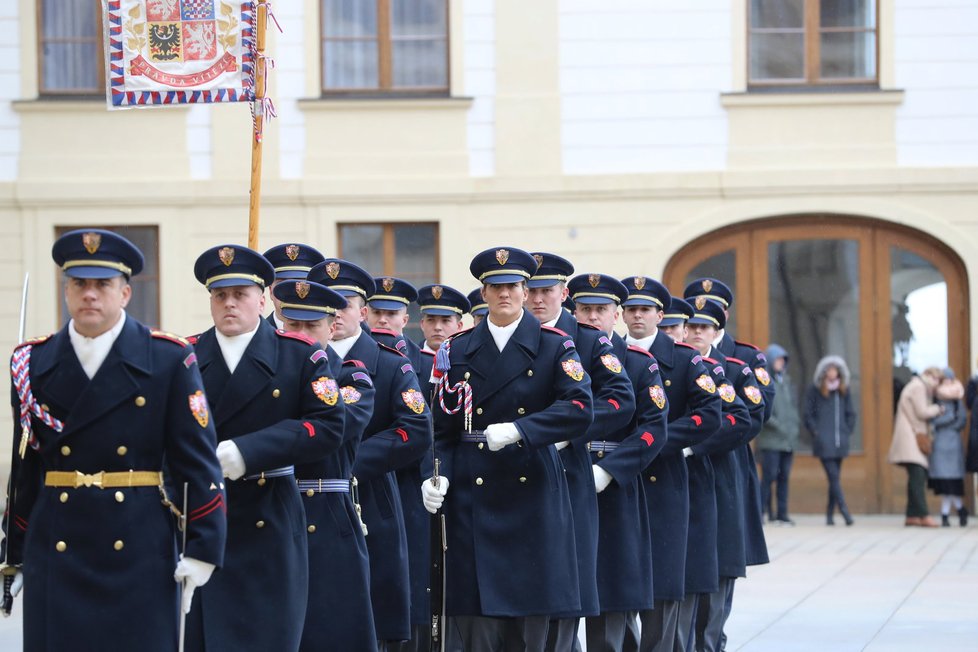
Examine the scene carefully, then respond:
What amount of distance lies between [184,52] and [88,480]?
438 centimetres

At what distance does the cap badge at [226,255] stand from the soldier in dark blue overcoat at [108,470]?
78cm

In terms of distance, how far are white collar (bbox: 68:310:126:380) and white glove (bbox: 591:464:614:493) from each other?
3313 mm

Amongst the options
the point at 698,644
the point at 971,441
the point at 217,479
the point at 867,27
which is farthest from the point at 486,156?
the point at 217,479

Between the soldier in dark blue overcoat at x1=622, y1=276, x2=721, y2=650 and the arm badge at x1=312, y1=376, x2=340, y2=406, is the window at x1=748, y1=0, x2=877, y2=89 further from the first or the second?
the arm badge at x1=312, y1=376, x2=340, y2=406

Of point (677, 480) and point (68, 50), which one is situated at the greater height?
point (68, 50)

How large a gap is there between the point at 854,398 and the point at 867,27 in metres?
3.78

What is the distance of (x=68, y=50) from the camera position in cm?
1852

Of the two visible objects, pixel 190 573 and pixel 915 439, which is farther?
pixel 915 439

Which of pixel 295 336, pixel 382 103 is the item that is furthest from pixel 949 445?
pixel 295 336

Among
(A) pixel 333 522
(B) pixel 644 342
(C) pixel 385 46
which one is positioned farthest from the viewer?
(C) pixel 385 46

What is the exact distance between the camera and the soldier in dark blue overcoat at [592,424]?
7895 millimetres

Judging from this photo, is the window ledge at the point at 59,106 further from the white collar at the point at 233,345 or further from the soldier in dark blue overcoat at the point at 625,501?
the white collar at the point at 233,345

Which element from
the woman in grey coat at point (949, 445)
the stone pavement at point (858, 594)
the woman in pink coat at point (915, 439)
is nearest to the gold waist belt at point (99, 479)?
the stone pavement at point (858, 594)

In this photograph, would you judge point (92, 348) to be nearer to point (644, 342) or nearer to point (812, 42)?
point (644, 342)
